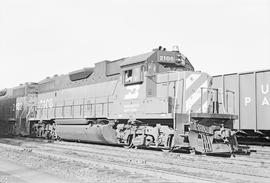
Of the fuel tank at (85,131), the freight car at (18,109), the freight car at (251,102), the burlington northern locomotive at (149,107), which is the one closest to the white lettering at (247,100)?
the freight car at (251,102)

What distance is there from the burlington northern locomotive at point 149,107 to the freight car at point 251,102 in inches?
84.6

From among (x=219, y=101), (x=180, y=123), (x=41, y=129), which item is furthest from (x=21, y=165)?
(x=41, y=129)

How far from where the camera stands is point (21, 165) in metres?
9.17

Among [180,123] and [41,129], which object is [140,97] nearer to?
[180,123]

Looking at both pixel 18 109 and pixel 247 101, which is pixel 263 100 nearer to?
pixel 247 101

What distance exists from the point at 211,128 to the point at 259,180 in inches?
186

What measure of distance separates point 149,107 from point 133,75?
5.29 ft

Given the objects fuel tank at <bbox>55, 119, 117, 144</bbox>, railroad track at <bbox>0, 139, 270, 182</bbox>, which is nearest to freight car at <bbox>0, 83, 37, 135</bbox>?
fuel tank at <bbox>55, 119, 117, 144</bbox>

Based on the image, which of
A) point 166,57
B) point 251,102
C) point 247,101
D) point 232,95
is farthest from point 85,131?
point 251,102

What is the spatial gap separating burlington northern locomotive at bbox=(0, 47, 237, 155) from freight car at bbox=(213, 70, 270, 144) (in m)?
2.15

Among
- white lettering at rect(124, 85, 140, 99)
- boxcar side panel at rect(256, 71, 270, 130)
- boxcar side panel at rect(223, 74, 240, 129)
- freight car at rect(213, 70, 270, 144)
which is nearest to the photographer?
white lettering at rect(124, 85, 140, 99)

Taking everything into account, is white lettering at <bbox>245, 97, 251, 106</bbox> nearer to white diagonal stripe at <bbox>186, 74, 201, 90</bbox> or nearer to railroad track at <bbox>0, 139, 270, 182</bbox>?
white diagonal stripe at <bbox>186, 74, 201, 90</bbox>

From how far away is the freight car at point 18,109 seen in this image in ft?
74.2

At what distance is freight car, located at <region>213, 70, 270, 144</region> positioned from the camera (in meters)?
13.8
